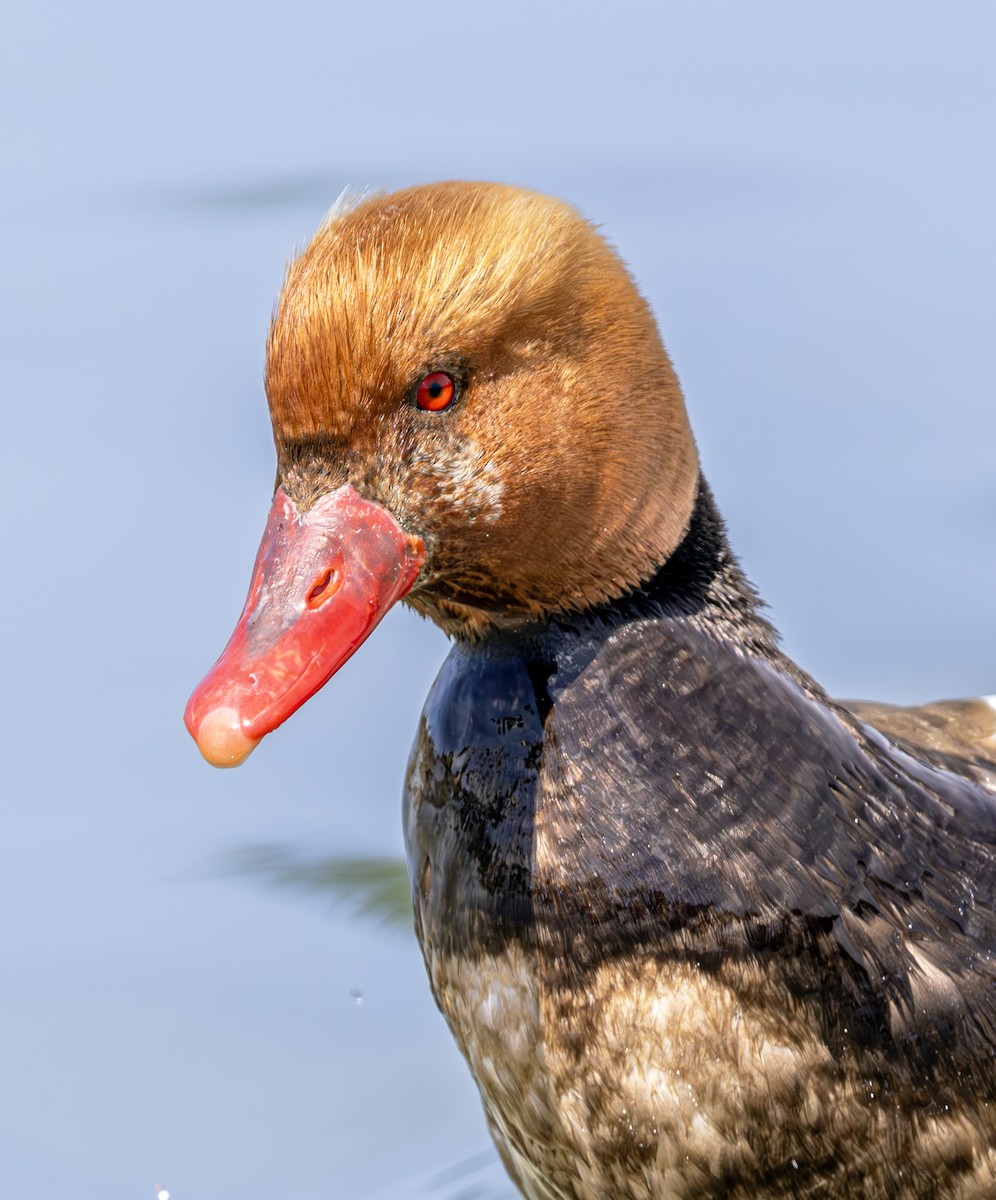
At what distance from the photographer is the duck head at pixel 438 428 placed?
9.08ft

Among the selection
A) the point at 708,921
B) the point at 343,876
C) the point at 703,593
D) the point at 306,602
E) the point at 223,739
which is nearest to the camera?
the point at 223,739

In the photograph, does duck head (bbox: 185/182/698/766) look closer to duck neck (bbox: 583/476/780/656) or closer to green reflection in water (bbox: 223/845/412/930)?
duck neck (bbox: 583/476/780/656)

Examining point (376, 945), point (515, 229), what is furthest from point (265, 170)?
point (515, 229)

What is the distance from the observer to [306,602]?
9.18 feet

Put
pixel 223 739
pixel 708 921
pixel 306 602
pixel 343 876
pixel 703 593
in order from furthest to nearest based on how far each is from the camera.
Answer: pixel 343 876 < pixel 703 593 < pixel 708 921 < pixel 306 602 < pixel 223 739

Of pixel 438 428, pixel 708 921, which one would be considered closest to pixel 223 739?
pixel 438 428

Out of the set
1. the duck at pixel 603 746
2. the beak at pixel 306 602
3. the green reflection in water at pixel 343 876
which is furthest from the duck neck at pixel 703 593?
the green reflection in water at pixel 343 876

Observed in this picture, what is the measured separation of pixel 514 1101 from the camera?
125 inches

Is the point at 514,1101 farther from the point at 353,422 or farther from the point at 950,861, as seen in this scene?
the point at 353,422

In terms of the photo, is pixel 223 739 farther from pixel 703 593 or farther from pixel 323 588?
pixel 703 593

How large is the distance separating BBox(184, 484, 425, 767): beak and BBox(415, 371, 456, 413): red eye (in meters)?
0.15

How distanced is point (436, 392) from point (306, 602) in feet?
1.06

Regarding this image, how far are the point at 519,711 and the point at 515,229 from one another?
2.20 feet

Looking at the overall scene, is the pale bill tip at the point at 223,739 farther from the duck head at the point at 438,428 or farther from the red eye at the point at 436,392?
the red eye at the point at 436,392
